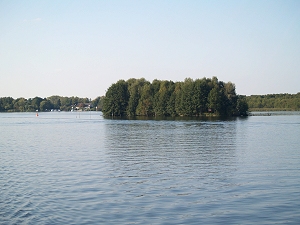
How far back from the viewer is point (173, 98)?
12419cm

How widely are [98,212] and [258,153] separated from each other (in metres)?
17.8

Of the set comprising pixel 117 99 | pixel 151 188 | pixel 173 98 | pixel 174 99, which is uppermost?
pixel 117 99

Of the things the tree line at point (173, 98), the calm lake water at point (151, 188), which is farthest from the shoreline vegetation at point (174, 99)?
the calm lake water at point (151, 188)

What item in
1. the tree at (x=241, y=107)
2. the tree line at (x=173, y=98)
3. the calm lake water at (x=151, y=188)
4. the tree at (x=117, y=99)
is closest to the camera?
the calm lake water at (x=151, y=188)

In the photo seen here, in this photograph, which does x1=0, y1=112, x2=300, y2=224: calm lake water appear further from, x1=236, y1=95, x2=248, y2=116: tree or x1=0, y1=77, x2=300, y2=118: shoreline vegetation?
x1=236, y1=95, x2=248, y2=116: tree

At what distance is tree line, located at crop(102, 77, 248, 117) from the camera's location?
115188 millimetres

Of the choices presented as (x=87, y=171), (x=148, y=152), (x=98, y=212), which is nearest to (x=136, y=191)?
(x=98, y=212)

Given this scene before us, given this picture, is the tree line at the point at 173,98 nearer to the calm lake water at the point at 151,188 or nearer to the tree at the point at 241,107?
the tree at the point at 241,107

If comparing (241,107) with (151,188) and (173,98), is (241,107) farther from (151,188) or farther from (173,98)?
(151,188)

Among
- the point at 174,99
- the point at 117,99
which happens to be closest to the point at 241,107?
the point at 174,99

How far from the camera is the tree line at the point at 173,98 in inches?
4535

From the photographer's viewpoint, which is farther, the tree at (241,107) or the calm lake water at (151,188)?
the tree at (241,107)

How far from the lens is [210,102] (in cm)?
11169

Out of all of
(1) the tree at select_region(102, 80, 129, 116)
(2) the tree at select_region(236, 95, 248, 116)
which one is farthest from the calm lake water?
(1) the tree at select_region(102, 80, 129, 116)
